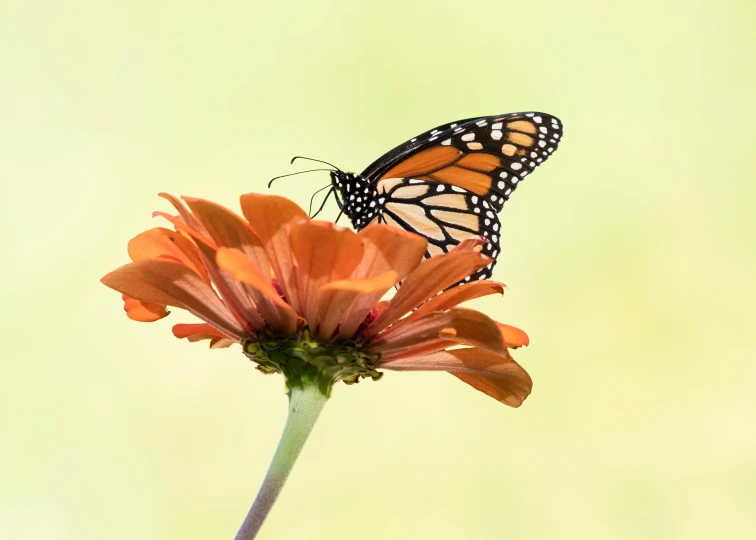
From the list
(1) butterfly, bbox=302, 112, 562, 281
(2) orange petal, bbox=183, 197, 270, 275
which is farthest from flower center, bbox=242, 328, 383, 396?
(1) butterfly, bbox=302, 112, 562, 281

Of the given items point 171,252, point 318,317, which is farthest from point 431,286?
point 171,252

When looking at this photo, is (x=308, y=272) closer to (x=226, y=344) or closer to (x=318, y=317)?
(x=318, y=317)

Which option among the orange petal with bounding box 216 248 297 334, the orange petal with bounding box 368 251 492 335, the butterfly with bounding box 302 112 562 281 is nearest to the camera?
the orange petal with bounding box 216 248 297 334

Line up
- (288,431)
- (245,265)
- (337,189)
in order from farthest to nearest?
(337,189) < (288,431) < (245,265)

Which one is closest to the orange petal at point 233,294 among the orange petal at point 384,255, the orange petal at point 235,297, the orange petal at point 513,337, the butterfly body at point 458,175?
the orange petal at point 235,297

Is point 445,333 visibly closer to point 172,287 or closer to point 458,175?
point 172,287

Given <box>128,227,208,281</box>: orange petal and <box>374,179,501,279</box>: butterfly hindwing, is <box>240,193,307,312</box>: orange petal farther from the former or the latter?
<box>374,179,501,279</box>: butterfly hindwing

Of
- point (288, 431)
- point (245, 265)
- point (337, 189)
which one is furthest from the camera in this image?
point (337, 189)

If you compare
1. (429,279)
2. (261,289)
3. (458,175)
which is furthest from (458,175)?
(261,289)

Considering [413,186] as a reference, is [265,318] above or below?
below
